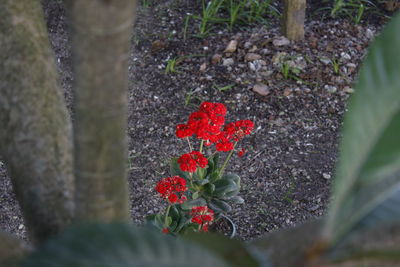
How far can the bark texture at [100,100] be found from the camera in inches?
23.9

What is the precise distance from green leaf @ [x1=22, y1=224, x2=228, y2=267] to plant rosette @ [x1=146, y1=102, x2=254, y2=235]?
3.99 ft

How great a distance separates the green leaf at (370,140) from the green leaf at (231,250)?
103mm

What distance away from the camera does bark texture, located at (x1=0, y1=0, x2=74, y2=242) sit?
930mm

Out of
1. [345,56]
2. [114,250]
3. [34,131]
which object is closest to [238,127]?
[34,131]

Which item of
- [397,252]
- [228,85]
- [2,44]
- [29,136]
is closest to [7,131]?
[29,136]

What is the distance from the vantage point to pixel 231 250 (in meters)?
0.69

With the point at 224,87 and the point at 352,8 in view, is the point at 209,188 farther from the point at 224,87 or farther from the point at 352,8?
the point at 352,8

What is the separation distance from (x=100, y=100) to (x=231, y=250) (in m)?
0.22

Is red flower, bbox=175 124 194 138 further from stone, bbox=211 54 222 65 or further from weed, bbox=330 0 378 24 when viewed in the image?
weed, bbox=330 0 378 24

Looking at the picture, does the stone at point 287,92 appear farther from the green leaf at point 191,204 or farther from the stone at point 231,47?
the green leaf at point 191,204

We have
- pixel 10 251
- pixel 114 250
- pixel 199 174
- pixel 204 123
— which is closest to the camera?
pixel 114 250

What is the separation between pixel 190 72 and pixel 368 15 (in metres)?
1.20

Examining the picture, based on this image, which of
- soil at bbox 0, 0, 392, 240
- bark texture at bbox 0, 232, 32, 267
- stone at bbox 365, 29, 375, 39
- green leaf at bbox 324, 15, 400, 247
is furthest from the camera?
stone at bbox 365, 29, 375, 39

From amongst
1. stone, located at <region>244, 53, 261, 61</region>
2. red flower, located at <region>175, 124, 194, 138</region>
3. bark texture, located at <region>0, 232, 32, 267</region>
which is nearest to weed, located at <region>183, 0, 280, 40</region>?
stone, located at <region>244, 53, 261, 61</region>
